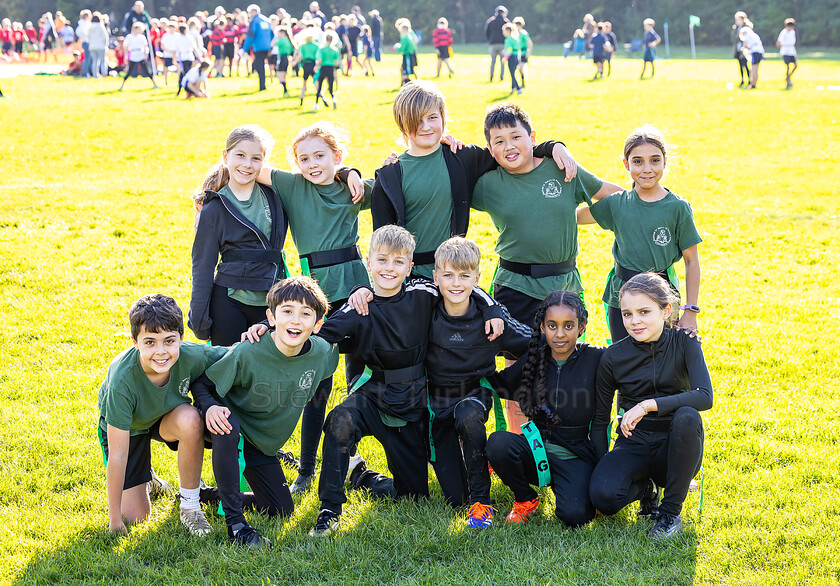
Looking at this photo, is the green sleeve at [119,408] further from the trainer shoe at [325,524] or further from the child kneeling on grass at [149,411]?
the trainer shoe at [325,524]

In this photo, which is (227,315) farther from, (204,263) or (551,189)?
(551,189)

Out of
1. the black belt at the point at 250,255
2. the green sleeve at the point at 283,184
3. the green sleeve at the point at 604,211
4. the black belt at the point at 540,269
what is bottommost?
the black belt at the point at 540,269

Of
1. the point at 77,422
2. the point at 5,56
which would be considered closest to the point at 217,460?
the point at 77,422

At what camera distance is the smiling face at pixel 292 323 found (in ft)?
13.4

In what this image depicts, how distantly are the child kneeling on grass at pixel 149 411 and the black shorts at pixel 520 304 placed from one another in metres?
1.66

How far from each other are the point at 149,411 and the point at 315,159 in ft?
5.58

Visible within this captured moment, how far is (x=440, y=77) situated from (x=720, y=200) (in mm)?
15878

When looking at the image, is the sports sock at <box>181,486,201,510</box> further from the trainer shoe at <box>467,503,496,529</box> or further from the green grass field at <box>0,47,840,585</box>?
the trainer shoe at <box>467,503,496,529</box>

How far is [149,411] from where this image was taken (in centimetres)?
411

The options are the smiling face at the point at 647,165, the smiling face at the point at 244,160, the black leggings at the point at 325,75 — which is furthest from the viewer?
the black leggings at the point at 325,75

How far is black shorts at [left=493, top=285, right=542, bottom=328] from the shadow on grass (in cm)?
115

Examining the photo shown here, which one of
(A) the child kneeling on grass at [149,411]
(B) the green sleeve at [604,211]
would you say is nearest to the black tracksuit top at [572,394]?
(B) the green sleeve at [604,211]

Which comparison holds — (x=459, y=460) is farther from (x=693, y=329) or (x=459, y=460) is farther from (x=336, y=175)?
(x=336, y=175)

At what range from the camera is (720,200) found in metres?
11.8
